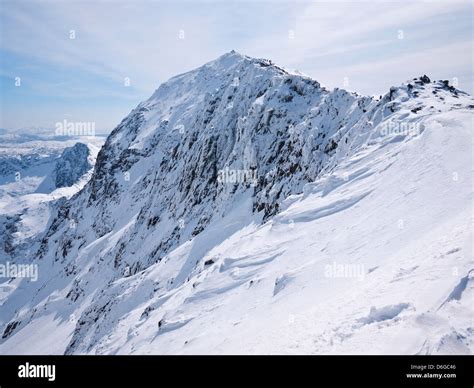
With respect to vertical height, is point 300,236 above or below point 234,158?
below

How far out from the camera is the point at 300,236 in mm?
20922

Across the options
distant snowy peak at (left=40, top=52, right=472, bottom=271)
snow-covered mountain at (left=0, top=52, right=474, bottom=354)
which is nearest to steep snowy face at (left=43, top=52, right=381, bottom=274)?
distant snowy peak at (left=40, top=52, right=472, bottom=271)

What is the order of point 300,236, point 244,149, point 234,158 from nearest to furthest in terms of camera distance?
point 300,236
point 244,149
point 234,158

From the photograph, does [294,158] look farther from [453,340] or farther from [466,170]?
[453,340]

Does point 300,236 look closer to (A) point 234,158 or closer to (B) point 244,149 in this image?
(B) point 244,149

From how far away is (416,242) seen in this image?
12594 millimetres

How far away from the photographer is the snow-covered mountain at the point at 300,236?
9320mm

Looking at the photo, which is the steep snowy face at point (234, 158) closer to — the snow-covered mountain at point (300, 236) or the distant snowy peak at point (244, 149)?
the distant snowy peak at point (244, 149)

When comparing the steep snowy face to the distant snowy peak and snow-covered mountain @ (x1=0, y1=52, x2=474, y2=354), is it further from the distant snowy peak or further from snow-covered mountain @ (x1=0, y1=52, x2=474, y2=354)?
snow-covered mountain @ (x1=0, y1=52, x2=474, y2=354)

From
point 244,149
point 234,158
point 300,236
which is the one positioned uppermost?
point 244,149

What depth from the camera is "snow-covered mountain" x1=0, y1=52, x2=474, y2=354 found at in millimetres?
9320

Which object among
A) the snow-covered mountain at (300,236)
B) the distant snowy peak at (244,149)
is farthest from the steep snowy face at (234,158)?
the snow-covered mountain at (300,236)

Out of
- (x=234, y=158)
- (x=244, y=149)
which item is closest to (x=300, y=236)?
(x=244, y=149)
